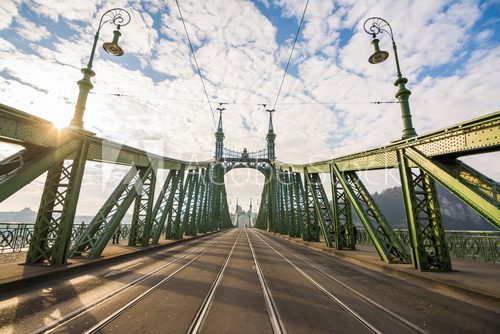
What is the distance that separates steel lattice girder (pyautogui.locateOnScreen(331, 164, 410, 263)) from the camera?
10.4 m

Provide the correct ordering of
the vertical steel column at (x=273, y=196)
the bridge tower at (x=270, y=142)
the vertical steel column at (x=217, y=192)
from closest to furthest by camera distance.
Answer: the vertical steel column at (x=273, y=196)
the vertical steel column at (x=217, y=192)
the bridge tower at (x=270, y=142)

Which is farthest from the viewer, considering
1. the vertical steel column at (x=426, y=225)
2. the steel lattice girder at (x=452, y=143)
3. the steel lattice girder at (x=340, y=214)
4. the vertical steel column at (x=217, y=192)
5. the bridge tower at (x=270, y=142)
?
the bridge tower at (x=270, y=142)

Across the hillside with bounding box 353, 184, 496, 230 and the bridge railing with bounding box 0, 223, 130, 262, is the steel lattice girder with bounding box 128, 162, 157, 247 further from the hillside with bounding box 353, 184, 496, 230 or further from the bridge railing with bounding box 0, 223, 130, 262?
the hillside with bounding box 353, 184, 496, 230

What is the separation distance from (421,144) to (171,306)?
30.8 ft

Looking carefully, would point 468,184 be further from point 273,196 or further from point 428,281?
point 273,196

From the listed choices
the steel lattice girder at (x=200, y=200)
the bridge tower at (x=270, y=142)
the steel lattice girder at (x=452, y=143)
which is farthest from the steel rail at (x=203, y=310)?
the bridge tower at (x=270, y=142)

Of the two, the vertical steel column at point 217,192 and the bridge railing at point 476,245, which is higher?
the vertical steel column at point 217,192

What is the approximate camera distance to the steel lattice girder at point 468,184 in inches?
224

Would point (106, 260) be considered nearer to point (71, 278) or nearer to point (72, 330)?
point (71, 278)

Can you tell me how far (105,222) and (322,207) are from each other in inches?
562

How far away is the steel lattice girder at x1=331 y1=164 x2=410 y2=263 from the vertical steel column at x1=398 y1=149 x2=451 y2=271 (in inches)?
58.1

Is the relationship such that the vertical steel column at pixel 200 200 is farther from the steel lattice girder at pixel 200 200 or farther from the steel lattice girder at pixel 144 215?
the steel lattice girder at pixel 144 215

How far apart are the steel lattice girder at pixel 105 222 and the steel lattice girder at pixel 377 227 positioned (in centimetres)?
1161

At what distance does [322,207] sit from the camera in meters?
17.9
